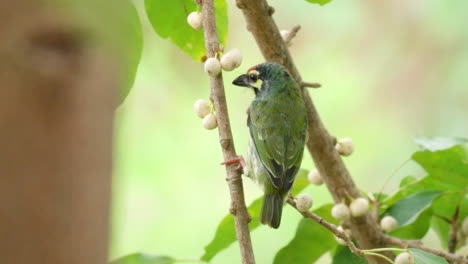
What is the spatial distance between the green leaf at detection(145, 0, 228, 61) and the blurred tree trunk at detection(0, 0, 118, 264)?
5.33 feet

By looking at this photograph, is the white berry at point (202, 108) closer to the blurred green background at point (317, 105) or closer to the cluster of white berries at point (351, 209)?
the cluster of white berries at point (351, 209)

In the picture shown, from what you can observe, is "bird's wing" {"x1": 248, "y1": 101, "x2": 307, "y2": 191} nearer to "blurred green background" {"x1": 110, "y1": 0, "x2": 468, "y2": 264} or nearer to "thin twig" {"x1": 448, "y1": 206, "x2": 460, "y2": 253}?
"thin twig" {"x1": 448, "y1": 206, "x2": 460, "y2": 253}

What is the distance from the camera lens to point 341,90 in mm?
5598

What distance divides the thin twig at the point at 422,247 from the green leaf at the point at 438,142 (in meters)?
0.31

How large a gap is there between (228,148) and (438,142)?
3.08 ft

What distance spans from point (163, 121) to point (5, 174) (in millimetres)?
4571

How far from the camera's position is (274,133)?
8.47 feet

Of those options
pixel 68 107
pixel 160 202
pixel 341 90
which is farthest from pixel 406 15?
pixel 68 107

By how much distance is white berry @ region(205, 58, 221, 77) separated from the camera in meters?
1.77

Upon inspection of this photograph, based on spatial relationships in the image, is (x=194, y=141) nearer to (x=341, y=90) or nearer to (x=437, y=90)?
(x=341, y=90)

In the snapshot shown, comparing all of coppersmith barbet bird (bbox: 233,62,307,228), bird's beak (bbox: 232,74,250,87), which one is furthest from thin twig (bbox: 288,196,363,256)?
bird's beak (bbox: 232,74,250,87)

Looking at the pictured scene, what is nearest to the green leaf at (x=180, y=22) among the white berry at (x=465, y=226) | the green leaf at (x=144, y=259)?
the green leaf at (x=144, y=259)

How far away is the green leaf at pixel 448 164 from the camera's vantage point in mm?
2201

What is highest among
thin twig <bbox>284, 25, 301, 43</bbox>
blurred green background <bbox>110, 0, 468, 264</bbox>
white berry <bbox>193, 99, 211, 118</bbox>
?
thin twig <bbox>284, 25, 301, 43</bbox>
